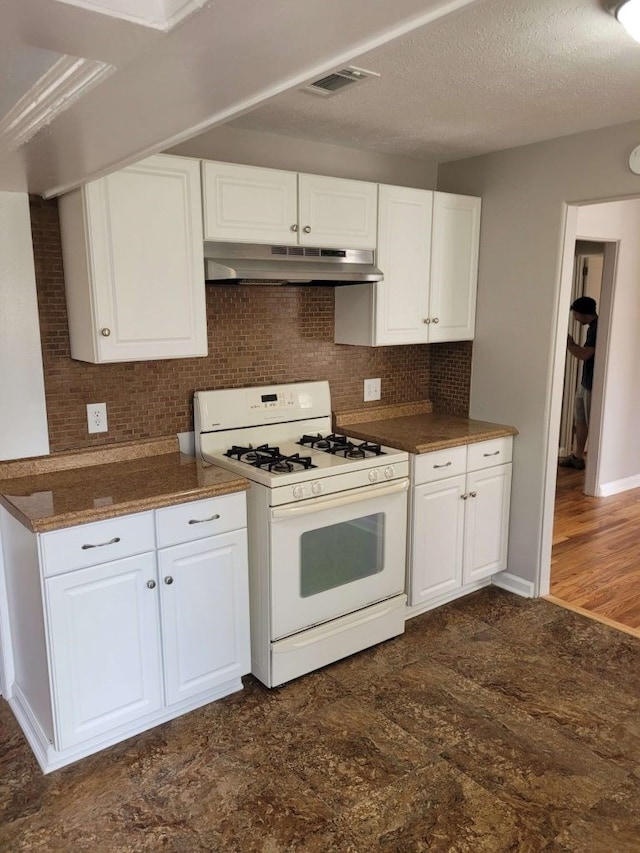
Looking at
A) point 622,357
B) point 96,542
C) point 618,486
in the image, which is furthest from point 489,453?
point 618,486

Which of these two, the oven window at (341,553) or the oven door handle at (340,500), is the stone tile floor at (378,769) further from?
the oven door handle at (340,500)

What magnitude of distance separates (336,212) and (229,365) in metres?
0.86

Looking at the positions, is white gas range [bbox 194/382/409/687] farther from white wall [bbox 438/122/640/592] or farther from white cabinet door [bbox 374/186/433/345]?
white wall [bbox 438/122/640/592]

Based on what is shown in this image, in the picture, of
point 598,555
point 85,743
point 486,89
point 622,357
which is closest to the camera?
point 85,743

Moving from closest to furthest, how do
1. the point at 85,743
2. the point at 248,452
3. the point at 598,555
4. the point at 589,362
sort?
1. the point at 85,743
2. the point at 248,452
3. the point at 598,555
4. the point at 589,362

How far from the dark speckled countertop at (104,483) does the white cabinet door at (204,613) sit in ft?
0.69

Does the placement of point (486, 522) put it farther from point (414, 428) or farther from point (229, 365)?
point (229, 365)

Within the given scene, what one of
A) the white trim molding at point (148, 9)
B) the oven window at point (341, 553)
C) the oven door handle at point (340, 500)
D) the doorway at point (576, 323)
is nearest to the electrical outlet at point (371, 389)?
the oven door handle at point (340, 500)

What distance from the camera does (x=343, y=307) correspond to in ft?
10.9

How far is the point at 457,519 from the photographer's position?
3.29 meters

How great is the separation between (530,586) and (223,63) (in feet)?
10.2

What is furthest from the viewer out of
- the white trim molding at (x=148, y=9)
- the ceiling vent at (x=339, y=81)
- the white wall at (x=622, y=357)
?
the white wall at (x=622, y=357)

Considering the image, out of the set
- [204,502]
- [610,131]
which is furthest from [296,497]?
[610,131]

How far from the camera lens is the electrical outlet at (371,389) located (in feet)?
11.8
